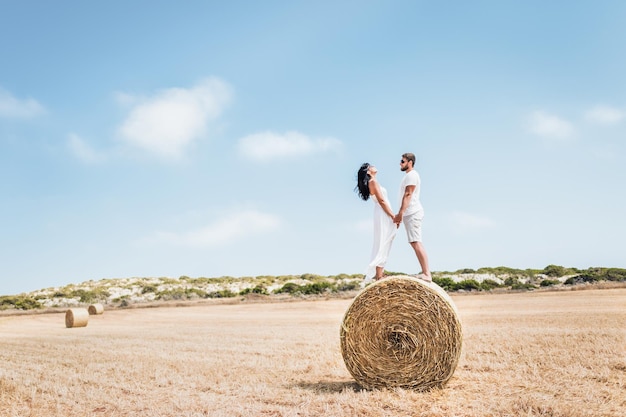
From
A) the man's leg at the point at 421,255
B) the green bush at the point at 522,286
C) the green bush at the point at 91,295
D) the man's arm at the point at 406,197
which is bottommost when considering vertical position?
the green bush at the point at 522,286

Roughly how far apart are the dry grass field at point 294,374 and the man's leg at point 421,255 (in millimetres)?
1607

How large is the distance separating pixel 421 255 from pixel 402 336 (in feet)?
4.38

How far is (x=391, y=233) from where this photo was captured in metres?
8.84

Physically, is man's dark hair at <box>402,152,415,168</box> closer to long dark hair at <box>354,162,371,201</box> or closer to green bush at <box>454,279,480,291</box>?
long dark hair at <box>354,162,371,201</box>

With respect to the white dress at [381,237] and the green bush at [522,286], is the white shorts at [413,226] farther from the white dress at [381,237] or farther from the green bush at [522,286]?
the green bush at [522,286]

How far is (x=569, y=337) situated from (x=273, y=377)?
20.5 feet

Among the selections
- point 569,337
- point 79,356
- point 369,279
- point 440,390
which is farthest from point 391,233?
point 79,356

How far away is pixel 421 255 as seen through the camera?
27.8 ft

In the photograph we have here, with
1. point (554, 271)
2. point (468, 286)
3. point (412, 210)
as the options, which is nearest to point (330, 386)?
point (412, 210)

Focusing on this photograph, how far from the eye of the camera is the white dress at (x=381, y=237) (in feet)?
29.0

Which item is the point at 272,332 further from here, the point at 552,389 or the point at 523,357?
the point at 552,389

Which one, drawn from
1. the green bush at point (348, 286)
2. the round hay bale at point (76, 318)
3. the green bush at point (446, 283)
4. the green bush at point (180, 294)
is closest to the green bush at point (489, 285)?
the green bush at point (446, 283)

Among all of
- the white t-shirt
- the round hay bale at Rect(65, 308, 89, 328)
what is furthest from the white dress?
the round hay bale at Rect(65, 308, 89, 328)

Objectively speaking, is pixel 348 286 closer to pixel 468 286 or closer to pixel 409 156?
pixel 468 286
